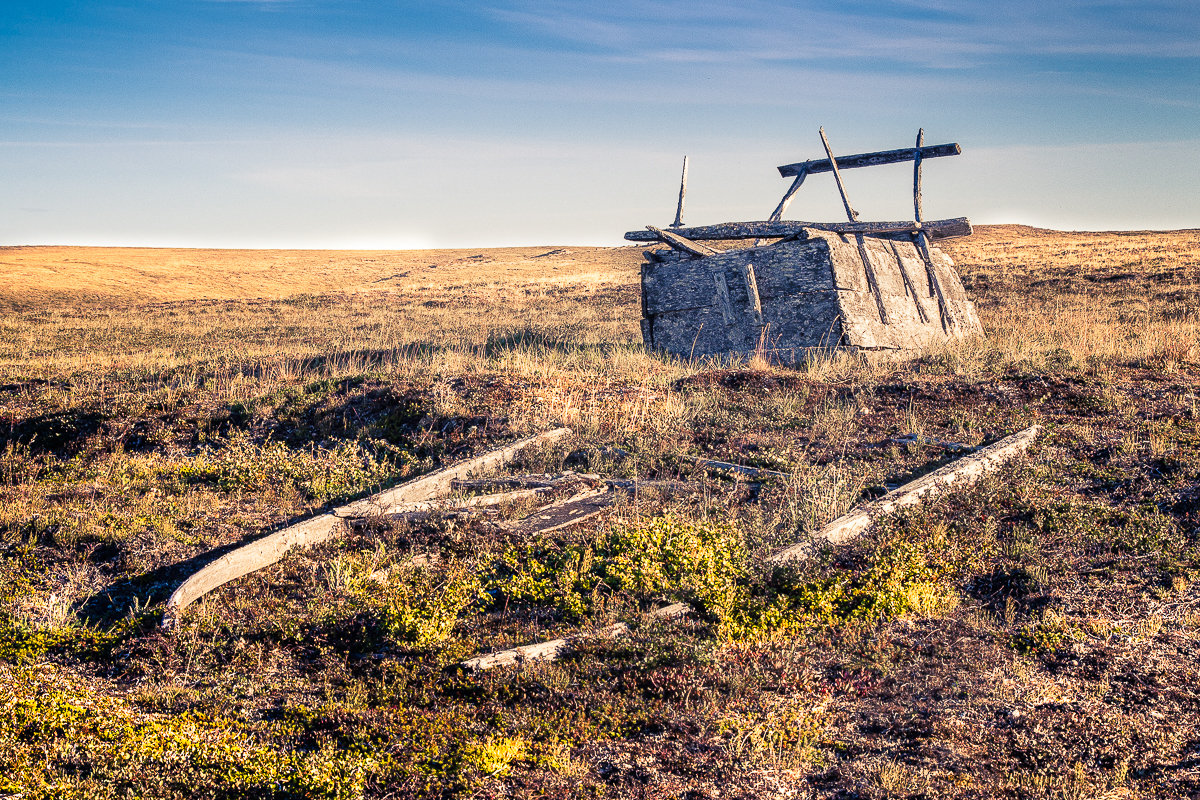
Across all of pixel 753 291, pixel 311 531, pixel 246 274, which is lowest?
pixel 311 531

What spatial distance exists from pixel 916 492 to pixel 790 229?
8.41 metres

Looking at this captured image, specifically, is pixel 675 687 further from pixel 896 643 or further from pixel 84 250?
pixel 84 250

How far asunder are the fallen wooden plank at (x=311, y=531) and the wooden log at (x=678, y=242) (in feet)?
24.0

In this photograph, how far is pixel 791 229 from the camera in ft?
46.0

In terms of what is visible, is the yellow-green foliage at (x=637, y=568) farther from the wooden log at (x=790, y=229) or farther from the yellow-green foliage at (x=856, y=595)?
the wooden log at (x=790, y=229)

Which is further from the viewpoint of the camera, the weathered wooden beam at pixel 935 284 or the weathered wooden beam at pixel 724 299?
the weathered wooden beam at pixel 935 284

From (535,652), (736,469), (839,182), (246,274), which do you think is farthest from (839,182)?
Answer: (246,274)

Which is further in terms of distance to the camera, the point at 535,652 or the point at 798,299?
the point at 798,299

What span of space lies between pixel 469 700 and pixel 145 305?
3588 cm

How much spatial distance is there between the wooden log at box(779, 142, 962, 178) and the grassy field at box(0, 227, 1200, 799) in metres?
4.91

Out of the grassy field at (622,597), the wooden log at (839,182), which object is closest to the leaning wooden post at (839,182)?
the wooden log at (839,182)

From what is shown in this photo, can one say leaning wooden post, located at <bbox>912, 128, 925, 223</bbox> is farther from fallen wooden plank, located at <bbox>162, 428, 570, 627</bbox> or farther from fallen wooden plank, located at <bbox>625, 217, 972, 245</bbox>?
fallen wooden plank, located at <bbox>162, 428, 570, 627</bbox>

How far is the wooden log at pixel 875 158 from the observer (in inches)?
563

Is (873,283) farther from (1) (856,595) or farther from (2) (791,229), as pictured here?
(1) (856,595)
